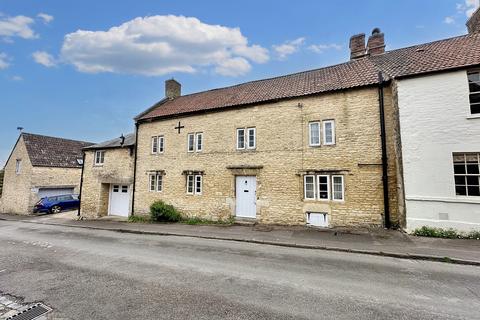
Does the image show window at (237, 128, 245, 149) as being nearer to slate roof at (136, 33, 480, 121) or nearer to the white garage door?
slate roof at (136, 33, 480, 121)

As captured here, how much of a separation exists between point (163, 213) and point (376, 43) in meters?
17.6

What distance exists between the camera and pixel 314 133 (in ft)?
40.0

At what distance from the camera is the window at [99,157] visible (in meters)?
18.7

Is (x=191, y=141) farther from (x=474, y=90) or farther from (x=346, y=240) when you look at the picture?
(x=474, y=90)

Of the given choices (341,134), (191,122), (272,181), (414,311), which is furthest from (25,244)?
(341,134)

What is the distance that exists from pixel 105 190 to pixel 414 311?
19835mm

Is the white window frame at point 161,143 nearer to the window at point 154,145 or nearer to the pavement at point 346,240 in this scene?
the window at point 154,145

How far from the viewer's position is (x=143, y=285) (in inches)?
221

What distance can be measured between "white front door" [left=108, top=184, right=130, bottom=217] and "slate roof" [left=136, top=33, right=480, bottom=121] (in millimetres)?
5603

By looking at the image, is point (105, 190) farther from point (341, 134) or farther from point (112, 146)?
point (341, 134)

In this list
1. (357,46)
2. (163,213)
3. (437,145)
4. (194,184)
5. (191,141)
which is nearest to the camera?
(437,145)

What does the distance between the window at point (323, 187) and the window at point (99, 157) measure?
16447 mm

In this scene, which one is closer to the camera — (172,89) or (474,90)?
(474,90)

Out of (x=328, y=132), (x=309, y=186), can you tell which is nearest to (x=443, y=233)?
(x=309, y=186)
